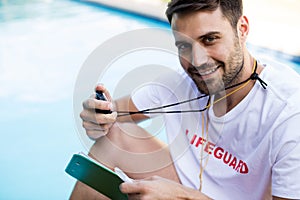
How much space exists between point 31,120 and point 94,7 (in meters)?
3.47

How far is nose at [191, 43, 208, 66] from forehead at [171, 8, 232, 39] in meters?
0.03

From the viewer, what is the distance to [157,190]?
113cm

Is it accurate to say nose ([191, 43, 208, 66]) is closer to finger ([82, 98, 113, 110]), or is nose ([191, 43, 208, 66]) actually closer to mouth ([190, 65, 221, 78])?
mouth ([190, 65, 221, 78])

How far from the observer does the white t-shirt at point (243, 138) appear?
1.11 m

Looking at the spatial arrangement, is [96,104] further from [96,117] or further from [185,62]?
[185,62]

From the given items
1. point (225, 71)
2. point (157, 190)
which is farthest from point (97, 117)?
point (225, 71)

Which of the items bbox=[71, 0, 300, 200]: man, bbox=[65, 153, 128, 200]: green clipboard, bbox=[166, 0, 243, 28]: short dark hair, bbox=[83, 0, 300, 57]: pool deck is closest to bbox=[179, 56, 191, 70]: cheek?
bbox=[71, 0, 300, 200]: man

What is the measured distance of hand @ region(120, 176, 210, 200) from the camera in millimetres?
1111

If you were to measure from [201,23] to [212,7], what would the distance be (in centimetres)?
5

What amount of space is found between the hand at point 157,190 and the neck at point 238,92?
28cm

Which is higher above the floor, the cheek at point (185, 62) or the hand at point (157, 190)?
the cheek at point (185, 62)

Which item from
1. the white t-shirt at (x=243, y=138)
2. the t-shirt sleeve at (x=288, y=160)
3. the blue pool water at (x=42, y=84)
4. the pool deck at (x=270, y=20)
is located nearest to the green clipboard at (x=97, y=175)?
the white t-shirt at (x=243, y=138)

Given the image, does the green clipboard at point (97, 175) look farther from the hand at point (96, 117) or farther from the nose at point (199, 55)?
the nose at point (199, 55)

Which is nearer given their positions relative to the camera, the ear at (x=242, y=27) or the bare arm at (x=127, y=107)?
the ear at (x=242, y=27)
